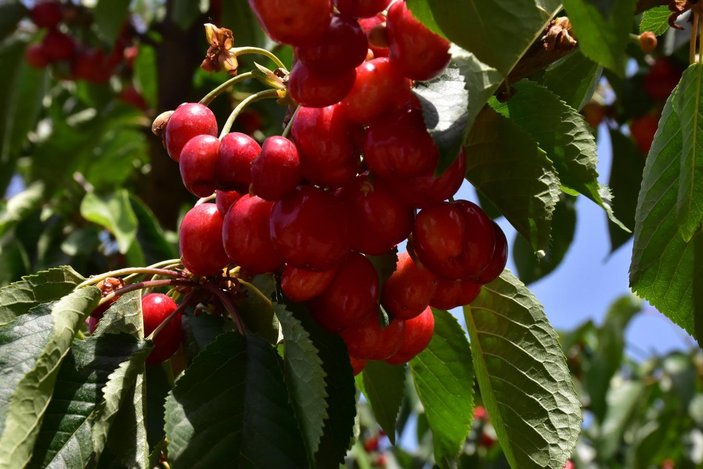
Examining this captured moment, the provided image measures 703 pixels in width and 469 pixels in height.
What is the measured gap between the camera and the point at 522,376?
39.9 inches

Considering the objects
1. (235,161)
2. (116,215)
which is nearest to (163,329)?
(235,161)

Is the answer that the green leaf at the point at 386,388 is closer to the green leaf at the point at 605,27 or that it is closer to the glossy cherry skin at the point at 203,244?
the glossy cherry skin at the point at 203,244

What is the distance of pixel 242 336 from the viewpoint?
87cm

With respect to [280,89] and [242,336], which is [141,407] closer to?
[242,336]

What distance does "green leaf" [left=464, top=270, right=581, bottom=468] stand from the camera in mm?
986

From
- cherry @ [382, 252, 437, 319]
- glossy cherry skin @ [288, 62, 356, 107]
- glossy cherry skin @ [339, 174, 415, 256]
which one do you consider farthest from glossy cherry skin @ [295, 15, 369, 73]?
cherry @ [382, 252, 437, 319]

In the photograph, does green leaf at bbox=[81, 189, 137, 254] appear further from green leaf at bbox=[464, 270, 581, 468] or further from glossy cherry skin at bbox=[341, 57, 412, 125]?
glossy cherry skin at bbox=[341, 57, 412, 125]

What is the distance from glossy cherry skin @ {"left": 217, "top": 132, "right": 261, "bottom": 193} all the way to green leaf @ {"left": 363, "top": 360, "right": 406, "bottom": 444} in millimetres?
370

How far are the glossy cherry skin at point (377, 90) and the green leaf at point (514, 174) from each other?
111 millimetres

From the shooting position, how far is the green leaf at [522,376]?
986 millimetres

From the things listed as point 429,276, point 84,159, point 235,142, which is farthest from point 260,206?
point 84,159

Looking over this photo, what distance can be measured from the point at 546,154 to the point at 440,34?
0.84ft

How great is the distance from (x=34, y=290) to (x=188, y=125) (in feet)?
0.81

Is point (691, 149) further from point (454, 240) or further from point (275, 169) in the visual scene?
point (275, 169)
